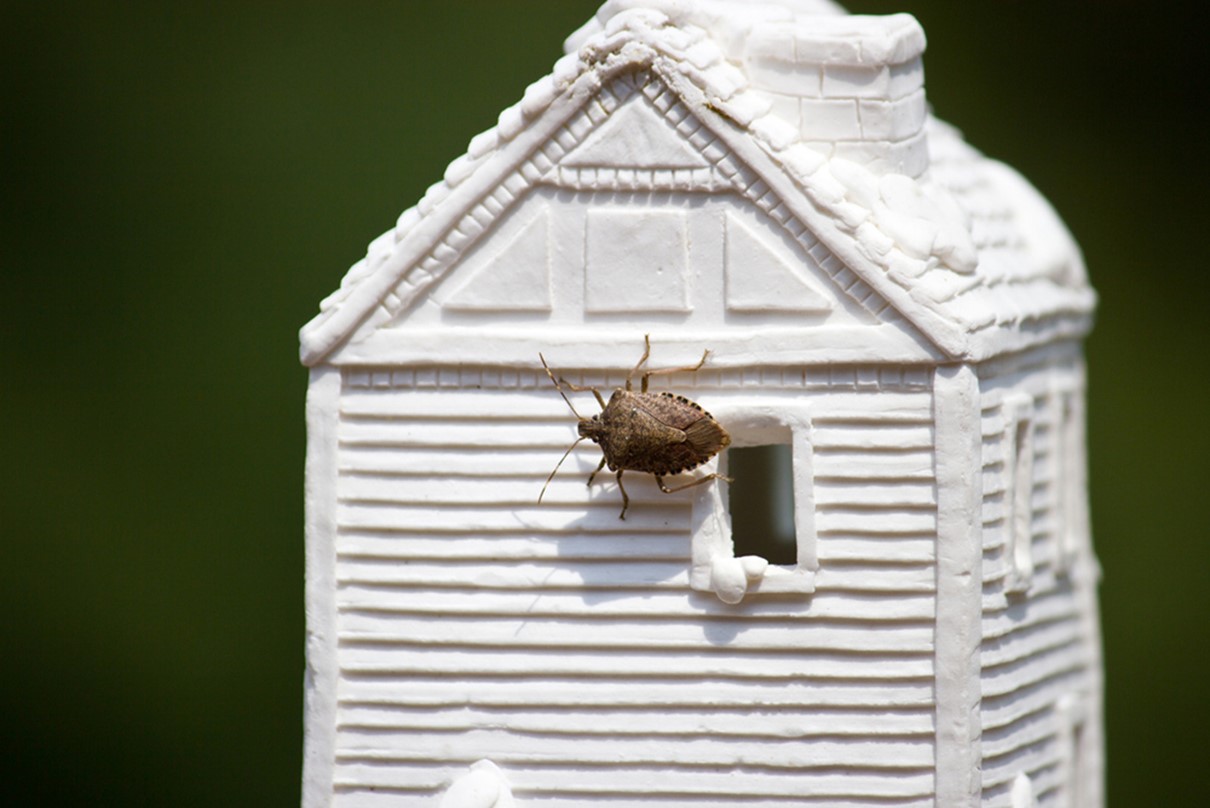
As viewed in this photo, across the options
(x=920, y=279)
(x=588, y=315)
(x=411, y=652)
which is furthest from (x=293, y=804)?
(x=920, y=279)

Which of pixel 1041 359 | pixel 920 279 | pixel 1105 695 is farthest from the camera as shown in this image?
pixel 1105 695

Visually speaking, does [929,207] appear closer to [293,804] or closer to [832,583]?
[832,583]

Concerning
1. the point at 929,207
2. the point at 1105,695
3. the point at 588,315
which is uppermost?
the point at 929,207

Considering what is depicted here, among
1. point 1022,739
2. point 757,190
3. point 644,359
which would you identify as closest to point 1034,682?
point 1022,739

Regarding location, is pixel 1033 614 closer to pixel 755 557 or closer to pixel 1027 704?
pixel 1027 704

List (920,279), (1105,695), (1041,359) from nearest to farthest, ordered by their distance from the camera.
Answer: (920,279), (1041,359), (1105,695)

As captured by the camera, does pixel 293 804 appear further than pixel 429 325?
Yes

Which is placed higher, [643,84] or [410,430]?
[643,84]

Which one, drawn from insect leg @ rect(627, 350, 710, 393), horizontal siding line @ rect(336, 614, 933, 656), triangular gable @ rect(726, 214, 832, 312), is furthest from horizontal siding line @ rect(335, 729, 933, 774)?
triangular gable @ rect(726, 214, 832, 312)
